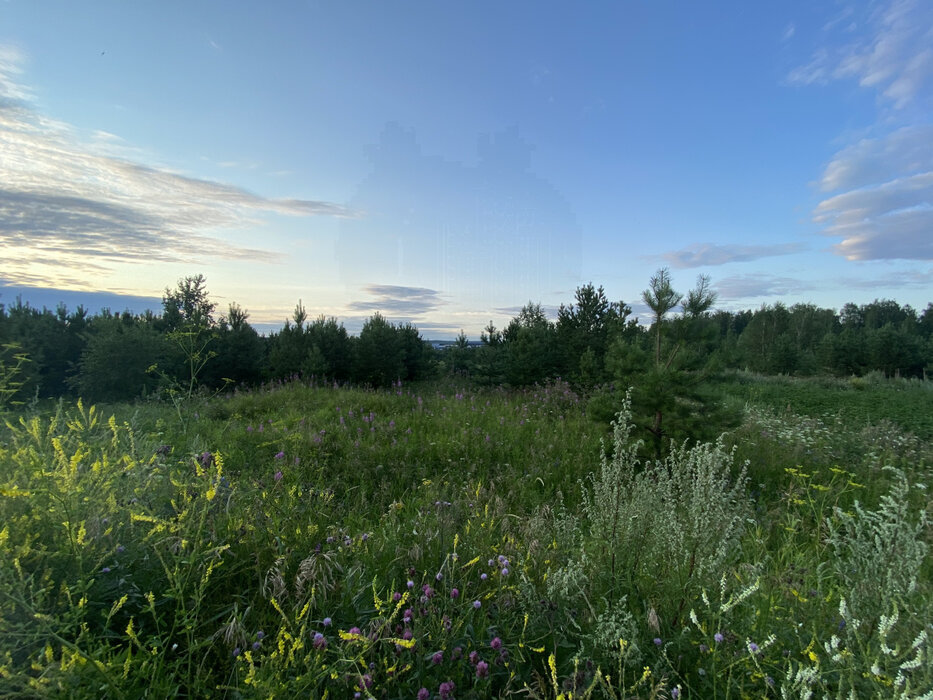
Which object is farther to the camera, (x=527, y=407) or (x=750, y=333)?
(x=750, y=333)

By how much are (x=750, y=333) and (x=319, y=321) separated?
138 feet

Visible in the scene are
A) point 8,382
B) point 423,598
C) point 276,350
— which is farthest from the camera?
point 276,350

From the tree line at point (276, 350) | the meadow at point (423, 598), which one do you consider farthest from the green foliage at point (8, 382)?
the tree line at point (276, 350)

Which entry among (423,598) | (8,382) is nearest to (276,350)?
(8,382)

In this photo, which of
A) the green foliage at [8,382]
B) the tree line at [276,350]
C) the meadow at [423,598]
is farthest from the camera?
the tree line at [276,350]

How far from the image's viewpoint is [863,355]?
3059cm

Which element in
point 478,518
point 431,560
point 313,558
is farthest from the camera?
point 478,518

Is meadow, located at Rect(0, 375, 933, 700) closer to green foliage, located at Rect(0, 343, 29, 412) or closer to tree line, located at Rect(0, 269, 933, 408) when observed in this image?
green foliage, located at Rect(0, 343, 29, 412)

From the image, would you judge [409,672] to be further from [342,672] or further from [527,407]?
[527,407]

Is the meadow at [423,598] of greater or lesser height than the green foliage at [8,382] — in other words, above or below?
below

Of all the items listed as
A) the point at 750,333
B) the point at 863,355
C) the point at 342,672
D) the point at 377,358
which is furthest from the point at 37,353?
the point at 750,333

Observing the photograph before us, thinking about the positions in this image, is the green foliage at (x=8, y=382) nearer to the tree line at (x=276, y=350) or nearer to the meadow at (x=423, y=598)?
the meadow at (x=423, y=598)

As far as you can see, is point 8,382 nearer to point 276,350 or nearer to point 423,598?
point 423,598

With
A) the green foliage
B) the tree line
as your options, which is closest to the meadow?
the green foliage
